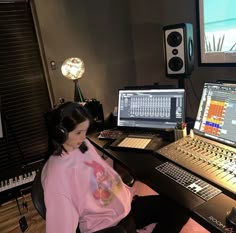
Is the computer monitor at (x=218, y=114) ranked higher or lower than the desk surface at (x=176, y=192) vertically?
higher

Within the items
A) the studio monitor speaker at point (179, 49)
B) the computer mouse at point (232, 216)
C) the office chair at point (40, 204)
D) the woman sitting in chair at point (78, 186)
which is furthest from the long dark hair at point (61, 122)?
the studio monitor speaker at point (179, 49)

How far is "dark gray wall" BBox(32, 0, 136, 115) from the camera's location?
248cm

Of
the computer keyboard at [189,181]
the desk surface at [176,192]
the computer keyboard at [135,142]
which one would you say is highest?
the computer keyboard at [135,142]

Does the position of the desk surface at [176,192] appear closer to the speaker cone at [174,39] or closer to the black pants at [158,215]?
the black pants at [158,215]

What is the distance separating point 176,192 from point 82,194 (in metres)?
0.41

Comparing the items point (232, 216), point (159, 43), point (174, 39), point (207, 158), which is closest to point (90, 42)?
point (159, 43)

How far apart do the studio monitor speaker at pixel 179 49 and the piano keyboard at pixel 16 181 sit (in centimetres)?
143

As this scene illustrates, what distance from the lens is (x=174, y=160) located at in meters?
1.34

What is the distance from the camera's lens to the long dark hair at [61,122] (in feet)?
3.64

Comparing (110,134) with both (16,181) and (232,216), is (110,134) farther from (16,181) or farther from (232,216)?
(232,216)

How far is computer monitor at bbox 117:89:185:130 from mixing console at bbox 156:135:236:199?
220mm

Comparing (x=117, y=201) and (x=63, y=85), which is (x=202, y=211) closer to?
(x=117, y=201)

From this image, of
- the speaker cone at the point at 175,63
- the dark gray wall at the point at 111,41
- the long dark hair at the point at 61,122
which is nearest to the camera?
the long dark hair at the point at 61,122

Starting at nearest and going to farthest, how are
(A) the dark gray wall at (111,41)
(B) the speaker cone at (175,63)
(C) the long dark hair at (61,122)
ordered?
(C) the long dark hair at (61,122) → (B) the speaker cone at (175,63) → (A) the dark gray wall at (111,41)
